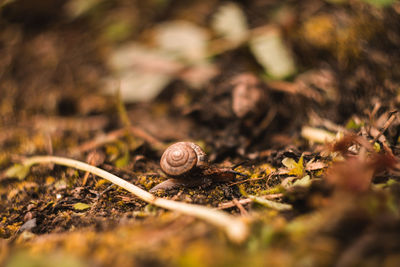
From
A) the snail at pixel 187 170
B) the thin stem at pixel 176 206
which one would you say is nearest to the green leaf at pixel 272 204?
the thin stem at pixel 176 206

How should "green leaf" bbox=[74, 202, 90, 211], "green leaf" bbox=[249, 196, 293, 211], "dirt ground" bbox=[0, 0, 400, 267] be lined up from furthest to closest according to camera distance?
"green leaf" bbox=[74, 202, 90, 211] < "green leaf" bbox=[249, 196, 293, 211] < "dirt ground" bbox=[0, 0, 400, 267]

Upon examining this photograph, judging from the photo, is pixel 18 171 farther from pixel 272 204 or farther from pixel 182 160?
pixel 272 204

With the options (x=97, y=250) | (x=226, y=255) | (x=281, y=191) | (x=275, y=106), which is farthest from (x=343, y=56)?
(x=97, y=250)

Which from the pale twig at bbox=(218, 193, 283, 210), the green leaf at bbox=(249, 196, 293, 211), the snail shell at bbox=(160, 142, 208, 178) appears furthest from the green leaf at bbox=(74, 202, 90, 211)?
the green leaf at bbox=(249, 196, 293, 211)

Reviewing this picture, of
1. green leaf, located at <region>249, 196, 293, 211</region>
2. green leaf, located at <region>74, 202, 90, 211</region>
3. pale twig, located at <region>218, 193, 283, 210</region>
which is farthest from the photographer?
green leaf, located at <region>74, 202, 90, 211</region>

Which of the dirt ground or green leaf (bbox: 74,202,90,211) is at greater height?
the dirt ground

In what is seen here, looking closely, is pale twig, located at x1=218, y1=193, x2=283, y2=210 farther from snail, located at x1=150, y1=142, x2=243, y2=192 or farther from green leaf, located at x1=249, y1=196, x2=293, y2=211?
snail, located at x1=150, y1=142, x2=243, y2=192

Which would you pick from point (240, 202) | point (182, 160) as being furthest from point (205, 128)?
point (240, 202)
